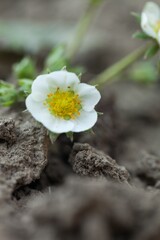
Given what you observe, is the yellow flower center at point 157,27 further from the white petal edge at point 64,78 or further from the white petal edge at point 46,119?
the white petal edge at point 46,119

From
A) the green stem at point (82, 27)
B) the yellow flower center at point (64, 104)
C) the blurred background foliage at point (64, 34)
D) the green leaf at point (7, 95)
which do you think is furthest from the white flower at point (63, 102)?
the blurred background foliage at point (64, 34)

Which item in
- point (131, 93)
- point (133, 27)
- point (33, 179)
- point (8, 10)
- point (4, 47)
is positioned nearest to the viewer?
point (33, 179)

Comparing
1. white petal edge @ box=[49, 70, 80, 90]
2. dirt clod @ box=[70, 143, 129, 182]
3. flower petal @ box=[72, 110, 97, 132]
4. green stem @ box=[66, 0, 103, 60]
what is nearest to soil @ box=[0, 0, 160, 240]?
dirt clod @ box=[70, 143, 129, 182]

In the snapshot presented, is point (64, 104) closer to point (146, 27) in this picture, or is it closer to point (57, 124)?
point (57, 124)

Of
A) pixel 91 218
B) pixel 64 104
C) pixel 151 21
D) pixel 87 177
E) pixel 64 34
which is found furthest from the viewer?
pixel 64 34

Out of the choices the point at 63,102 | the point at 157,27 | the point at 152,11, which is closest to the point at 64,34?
the point at 152,11

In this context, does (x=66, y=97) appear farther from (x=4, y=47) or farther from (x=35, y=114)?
(x=4, y=47)

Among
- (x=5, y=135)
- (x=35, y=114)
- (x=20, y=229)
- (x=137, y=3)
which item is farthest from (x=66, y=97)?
(x=137, y=3)
